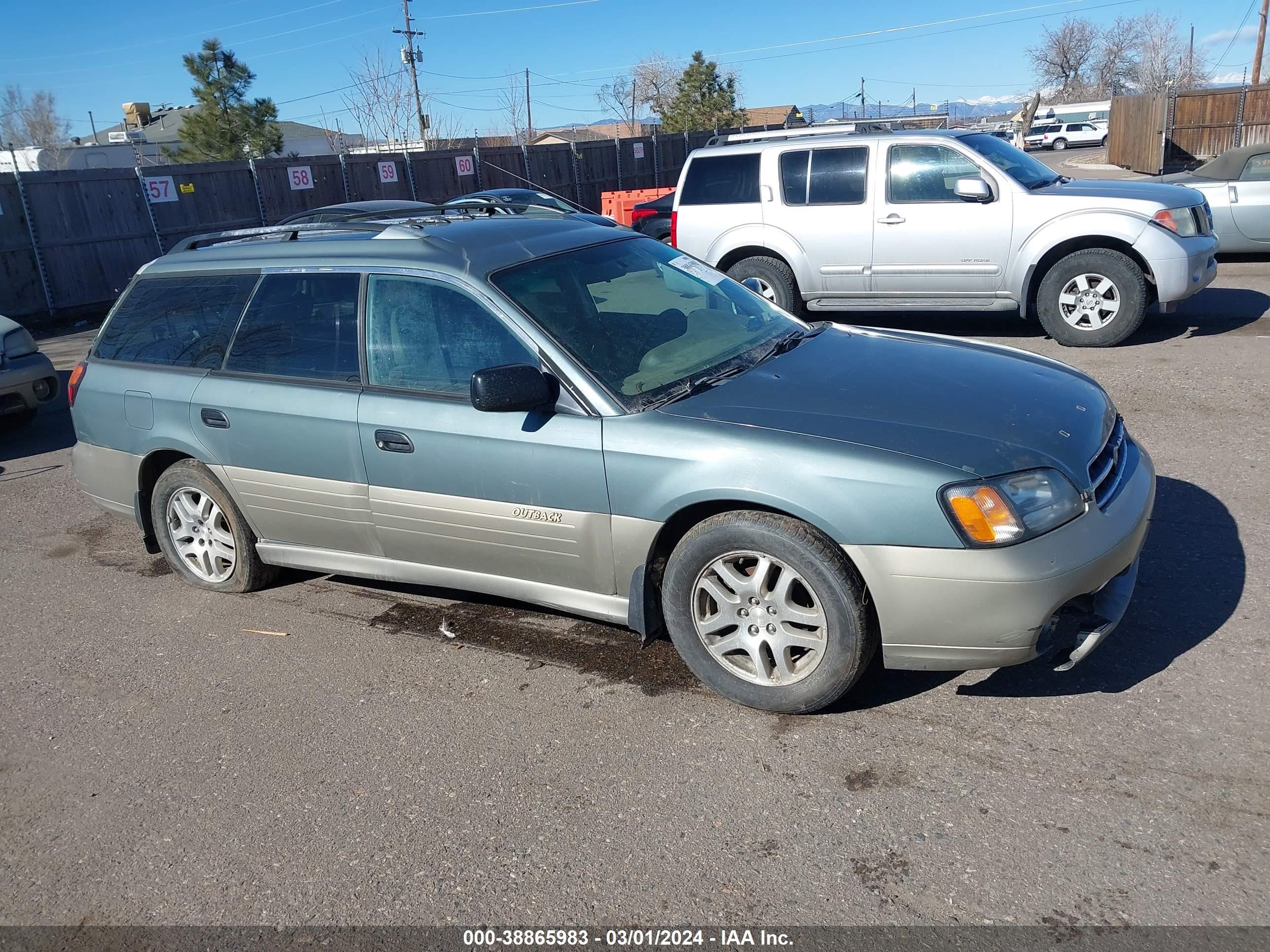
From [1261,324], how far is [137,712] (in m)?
9.46

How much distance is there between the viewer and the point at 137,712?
13.7 ft

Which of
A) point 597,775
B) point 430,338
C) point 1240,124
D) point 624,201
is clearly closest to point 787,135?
point 430,338

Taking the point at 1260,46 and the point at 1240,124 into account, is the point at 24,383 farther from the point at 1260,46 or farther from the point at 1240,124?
the point at 1260,46

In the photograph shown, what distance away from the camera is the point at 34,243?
16453 millimetres

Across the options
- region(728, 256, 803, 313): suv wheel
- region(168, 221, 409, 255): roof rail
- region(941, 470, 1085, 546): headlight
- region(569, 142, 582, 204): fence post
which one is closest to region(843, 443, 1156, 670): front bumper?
region(941, 470, 1085, 546): headlight

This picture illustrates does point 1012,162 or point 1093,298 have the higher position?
point 1012,162

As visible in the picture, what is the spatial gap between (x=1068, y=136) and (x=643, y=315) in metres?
63.8

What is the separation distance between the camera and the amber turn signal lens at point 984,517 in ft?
10.6

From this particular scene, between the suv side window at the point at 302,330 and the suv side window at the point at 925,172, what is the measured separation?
627cm

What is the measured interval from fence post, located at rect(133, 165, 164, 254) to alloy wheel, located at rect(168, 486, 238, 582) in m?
14.8

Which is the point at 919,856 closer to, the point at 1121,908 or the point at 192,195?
the point at 1121,908

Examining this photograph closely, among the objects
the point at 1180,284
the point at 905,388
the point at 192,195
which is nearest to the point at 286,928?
the point at 905,388

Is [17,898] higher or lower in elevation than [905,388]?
lower

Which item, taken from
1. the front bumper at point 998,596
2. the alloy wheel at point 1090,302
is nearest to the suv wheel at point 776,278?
the alloy wheel at point 1090,302
